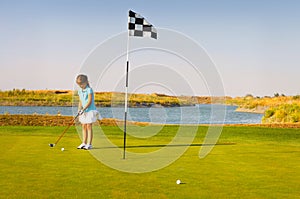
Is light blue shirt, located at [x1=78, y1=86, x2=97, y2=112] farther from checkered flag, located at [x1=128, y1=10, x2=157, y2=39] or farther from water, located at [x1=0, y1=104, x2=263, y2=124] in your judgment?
water, located at [x1=0, y1=104, x2=263, y2=124]

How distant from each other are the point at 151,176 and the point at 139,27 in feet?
12.8

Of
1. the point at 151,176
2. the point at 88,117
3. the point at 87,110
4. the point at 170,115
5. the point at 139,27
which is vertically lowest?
the point at 151,176

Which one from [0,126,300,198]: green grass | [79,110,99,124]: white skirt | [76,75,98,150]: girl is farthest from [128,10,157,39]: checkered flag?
[0,126,300,198]: green grass

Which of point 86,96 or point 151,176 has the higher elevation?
point 86,96

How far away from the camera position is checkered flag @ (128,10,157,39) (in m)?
9.45

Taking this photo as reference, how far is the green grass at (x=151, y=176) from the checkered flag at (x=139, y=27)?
2.85 m

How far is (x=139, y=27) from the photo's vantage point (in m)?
9.58

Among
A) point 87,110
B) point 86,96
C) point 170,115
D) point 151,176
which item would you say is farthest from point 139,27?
point 170,115

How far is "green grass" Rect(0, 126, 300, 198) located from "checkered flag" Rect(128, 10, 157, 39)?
2.85 meters

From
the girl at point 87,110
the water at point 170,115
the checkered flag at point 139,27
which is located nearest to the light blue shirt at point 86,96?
the girl at point 87,110

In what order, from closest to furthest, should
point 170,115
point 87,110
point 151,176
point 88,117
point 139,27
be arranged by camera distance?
1. point 151,176
2. point 139,27
3. point 88,117
4. point 87,110
5. point 170,115

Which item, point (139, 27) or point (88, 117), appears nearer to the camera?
point (139, 27)

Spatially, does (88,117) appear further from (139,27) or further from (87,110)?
Answer: (139,27)

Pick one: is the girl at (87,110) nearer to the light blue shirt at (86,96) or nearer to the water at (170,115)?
the light blue shirt at (86,96)
